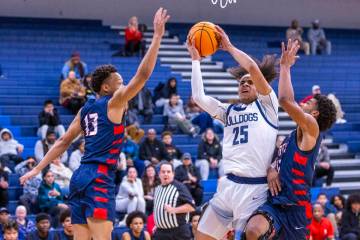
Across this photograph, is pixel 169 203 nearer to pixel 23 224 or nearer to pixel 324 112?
pixel 23 224

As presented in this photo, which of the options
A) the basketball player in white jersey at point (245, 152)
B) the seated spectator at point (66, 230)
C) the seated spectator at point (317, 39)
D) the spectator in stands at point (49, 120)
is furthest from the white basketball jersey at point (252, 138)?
the seated spectator at point (317, 39)

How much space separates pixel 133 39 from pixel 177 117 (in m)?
2.37

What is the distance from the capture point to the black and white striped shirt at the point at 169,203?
9.92 m

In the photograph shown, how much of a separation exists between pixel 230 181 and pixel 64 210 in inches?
178

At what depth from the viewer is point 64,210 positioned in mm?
10906

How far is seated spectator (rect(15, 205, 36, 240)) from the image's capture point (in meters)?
10.7

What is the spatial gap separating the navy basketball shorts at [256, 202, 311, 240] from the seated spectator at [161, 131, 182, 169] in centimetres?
683

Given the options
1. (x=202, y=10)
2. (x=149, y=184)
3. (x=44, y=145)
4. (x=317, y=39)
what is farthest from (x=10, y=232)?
(x=317, y=39)

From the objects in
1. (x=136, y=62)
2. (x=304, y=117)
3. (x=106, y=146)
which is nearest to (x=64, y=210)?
(x=106, y=146)

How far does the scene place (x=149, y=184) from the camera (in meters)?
A: 12.6

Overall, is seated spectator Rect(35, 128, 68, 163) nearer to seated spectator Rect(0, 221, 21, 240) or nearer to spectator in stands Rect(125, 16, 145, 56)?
seated spectator Rect(0, 221, 21, 240)

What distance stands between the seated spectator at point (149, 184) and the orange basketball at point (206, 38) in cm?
543

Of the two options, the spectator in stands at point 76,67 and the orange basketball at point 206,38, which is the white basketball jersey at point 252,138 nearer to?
the orange basketball at point 206,38

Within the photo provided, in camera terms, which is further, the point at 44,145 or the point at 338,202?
the point at 338,202
